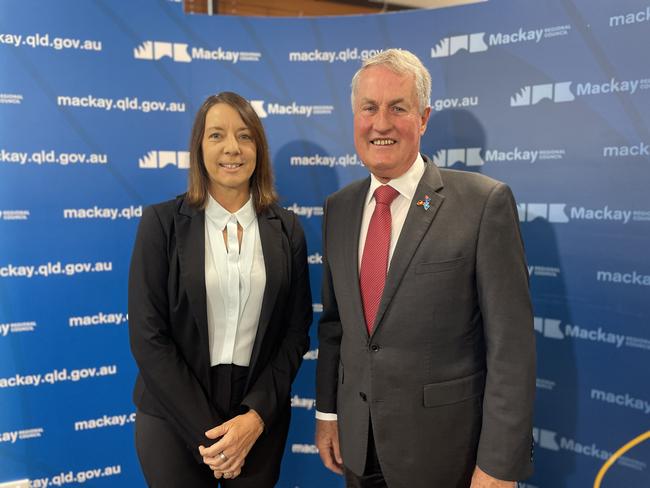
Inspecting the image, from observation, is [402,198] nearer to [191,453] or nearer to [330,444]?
[330,444]

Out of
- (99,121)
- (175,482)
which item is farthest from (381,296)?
(99,121)

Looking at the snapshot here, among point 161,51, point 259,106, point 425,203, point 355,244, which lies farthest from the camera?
point 259,106

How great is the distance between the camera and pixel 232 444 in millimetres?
1840

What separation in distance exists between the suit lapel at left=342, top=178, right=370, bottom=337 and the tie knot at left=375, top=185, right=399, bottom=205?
108mm

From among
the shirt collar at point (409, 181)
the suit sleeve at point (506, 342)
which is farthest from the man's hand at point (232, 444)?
the shirt collar at point (409, 181)

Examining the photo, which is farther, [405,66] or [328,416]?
[328,416]

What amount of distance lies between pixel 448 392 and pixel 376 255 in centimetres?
52

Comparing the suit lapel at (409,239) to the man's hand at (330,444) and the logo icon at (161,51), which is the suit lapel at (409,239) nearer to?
the man's hand at (330,444)

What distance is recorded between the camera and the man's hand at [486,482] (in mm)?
1566

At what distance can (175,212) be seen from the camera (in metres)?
1.95

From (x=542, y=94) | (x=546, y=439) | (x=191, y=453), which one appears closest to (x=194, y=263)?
(x=191, y=453)

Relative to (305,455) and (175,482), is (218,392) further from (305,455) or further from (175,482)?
(305,455)

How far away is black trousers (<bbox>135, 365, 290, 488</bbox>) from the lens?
6.28 feet

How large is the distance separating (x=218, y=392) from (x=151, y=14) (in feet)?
6.51
